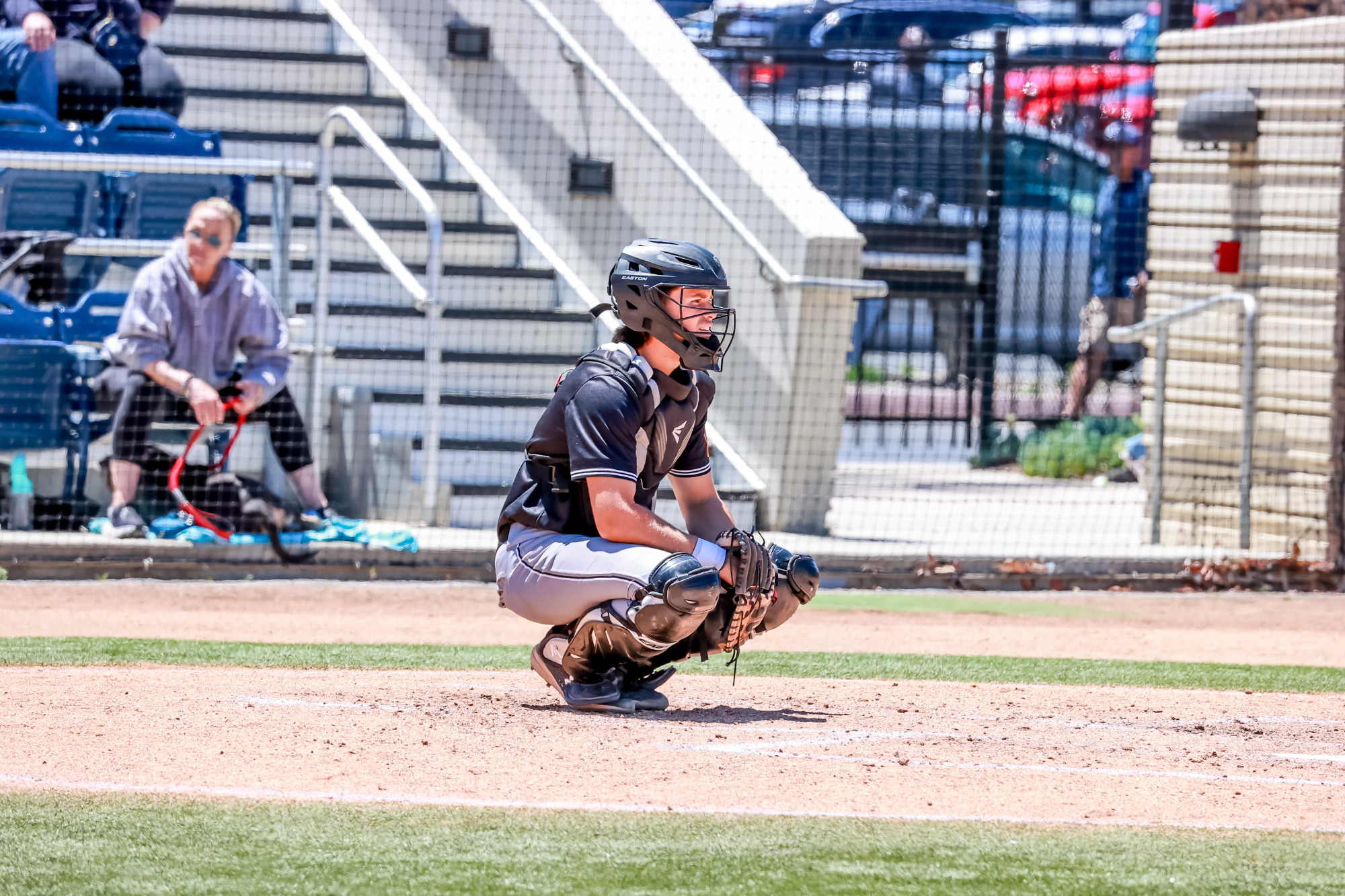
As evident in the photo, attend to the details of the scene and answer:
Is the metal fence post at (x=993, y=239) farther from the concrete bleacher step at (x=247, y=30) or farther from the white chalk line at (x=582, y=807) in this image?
the white chalk line at (x=582, y=807)

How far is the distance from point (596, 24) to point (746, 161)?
160 cm

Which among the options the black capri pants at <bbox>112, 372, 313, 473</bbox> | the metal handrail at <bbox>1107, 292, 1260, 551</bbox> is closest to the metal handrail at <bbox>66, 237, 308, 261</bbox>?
the black capri pants at <bbox>112, 372, 313, 473</bbox>

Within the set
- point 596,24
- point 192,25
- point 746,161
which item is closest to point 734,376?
point 746,161

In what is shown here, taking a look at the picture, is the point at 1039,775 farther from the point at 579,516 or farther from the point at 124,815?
the point at 124,815

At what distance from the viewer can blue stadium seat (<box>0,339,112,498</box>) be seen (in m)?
9.33

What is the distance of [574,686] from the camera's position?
5.38 m

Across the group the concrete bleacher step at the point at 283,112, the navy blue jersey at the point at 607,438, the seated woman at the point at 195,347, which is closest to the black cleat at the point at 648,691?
the navy blue jersey at the point at 607,438

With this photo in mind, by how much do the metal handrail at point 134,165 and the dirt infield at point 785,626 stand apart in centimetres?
237

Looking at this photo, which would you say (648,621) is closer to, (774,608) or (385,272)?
(774,608)

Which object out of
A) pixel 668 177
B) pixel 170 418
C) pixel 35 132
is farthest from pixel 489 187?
pixel 170 418

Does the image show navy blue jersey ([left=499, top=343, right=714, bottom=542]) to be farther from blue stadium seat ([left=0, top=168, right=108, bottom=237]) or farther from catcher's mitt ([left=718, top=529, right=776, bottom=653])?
blue stadium seat ([left=0, top=168, right=108, bottom=237])

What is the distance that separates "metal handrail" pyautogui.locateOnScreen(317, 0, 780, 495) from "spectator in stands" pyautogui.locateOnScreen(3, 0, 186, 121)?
1.44 meters

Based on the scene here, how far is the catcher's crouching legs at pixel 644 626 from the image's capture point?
488 centimetres

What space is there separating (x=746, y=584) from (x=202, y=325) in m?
4.98
